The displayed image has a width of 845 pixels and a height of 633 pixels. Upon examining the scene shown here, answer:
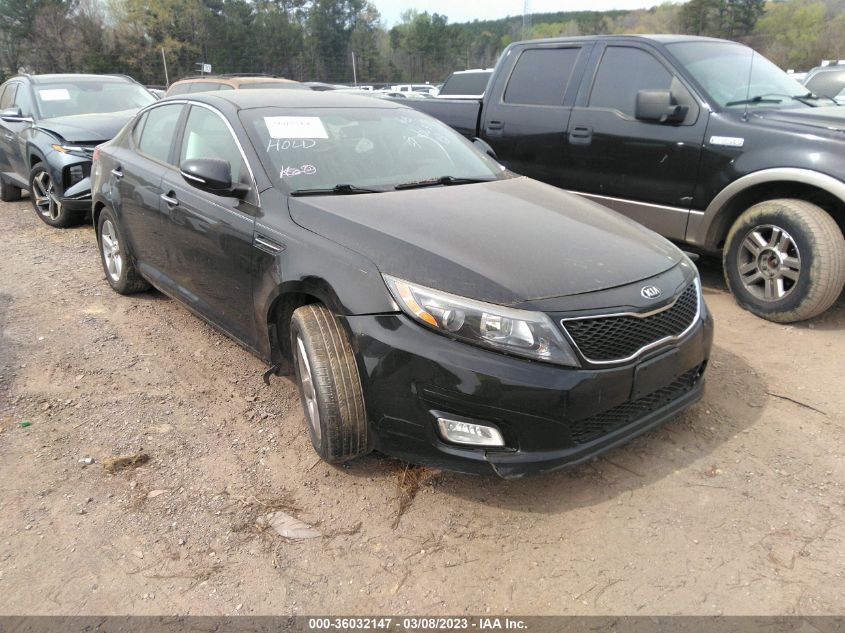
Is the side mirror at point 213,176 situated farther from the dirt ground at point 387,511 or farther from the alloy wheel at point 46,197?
the alloy wheel at point 46,197

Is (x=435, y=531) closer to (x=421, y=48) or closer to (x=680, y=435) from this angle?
(x=680, y=435)

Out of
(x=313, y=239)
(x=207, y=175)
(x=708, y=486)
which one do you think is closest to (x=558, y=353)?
(x=708, y=486)

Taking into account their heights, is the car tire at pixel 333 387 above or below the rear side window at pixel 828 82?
below

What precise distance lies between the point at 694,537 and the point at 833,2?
64.0 meters

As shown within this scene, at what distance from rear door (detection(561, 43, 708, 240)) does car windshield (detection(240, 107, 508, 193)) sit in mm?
1655

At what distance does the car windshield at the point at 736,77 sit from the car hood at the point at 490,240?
2.20 meters

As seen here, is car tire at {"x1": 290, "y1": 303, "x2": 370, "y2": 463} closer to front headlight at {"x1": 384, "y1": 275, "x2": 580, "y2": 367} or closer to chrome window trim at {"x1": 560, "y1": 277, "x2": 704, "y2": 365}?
front headlight at {"x1": 384, "y1": 275, "x2": 580, "y2": 367}

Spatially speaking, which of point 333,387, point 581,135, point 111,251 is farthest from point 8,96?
point 333,387

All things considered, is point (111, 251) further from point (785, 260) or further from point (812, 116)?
point (812, 116)

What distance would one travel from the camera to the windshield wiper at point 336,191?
313 centimetres

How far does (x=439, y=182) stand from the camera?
11.6 feet

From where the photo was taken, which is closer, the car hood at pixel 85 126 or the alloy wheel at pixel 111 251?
the alloy wheel at pixel 111 251

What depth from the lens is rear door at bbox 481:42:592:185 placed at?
5.60m

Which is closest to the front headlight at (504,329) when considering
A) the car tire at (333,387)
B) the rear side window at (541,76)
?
the car tire at (333,387)
